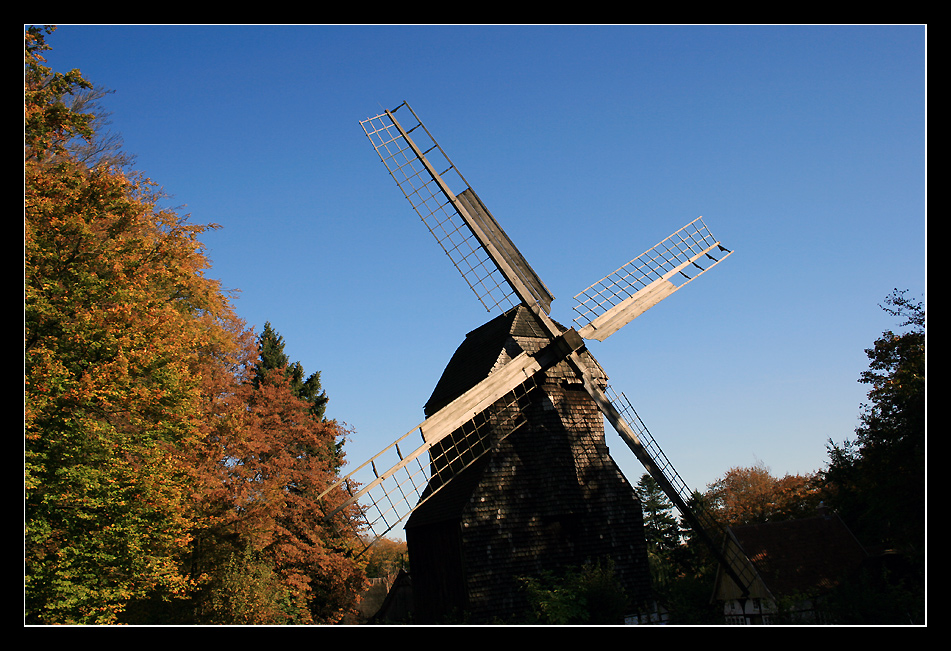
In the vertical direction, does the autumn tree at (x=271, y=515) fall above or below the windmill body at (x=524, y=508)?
above

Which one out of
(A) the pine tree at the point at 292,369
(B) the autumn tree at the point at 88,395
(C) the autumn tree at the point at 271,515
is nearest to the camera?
(B) the autumn tree at the point at 88,395

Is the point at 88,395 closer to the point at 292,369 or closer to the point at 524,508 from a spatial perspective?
the point at 524,508

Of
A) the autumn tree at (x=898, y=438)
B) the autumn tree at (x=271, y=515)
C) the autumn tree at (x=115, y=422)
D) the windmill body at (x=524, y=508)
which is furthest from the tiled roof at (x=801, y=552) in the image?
the autumn tree at (x=115, y=422)

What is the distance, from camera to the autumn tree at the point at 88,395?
16.1 metres

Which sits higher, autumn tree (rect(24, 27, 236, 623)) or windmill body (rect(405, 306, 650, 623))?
autumn tree (rect(24, 27, 236, 623))

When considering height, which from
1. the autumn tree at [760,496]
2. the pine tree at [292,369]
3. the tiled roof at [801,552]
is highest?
the pine tree at [292,369]

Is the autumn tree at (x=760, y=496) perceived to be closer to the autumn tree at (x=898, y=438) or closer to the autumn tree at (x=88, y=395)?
the autumn tree at (x=898, y=438)

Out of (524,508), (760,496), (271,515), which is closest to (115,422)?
(271,515)

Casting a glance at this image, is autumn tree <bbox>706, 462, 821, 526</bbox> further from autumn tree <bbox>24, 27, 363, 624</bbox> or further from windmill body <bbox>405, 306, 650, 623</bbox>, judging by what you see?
autumn tree <bbox>24, 27, 363, 624</bbox>

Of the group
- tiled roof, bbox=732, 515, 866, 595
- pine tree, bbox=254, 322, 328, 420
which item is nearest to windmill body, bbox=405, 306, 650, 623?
tiled roof, bbox=732, 515, 866, 595

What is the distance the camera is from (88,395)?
16312mm

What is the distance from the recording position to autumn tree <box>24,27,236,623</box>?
52.8 feet
